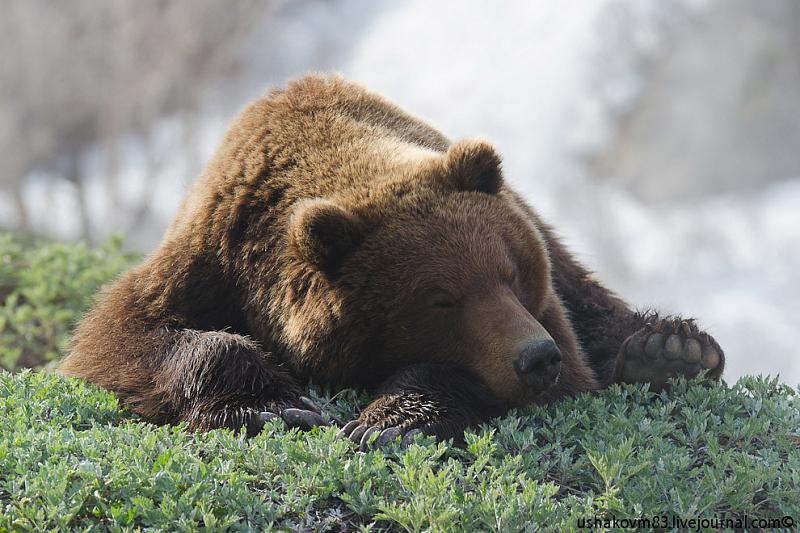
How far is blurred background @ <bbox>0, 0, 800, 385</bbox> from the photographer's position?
16.4m

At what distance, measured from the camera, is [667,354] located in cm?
412

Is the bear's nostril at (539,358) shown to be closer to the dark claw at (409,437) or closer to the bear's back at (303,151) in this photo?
the dark claw at (409,437)

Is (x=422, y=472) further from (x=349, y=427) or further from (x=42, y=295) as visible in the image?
(x=42, y=295)

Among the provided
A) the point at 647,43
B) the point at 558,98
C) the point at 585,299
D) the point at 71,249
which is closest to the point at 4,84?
the point at 558,98

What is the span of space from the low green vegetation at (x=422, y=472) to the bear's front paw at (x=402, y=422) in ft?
0.30

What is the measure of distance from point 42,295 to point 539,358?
14.0 ft

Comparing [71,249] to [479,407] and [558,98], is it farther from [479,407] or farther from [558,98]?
[558,98]

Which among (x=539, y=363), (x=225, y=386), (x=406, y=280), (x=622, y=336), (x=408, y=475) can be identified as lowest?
(x=408, y=475)

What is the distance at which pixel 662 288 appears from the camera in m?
15.6

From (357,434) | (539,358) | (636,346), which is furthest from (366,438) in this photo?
(636,346)

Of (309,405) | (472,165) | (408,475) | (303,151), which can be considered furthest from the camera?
(303,151)

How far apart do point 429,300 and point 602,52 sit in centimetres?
1608

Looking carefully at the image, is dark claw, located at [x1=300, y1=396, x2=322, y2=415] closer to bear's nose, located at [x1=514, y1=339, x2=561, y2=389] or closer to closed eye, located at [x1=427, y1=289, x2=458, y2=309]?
closed eye, located at [x1=427, y1=289, x2=458, y2=309]

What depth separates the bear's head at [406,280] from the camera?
149 inches
